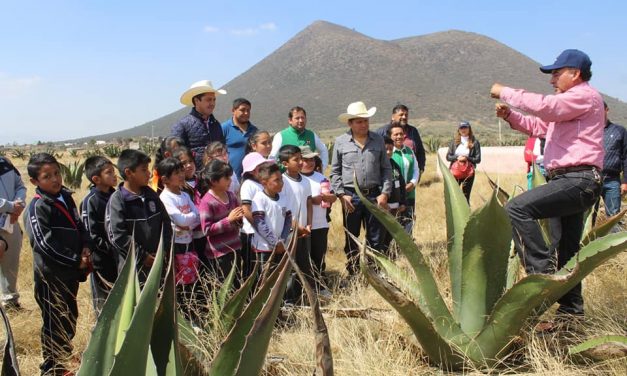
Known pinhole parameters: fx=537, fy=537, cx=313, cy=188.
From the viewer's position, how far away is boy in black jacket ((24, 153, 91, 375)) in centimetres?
305

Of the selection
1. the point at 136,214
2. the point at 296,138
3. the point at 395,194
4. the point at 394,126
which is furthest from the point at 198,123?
the point at 394,126

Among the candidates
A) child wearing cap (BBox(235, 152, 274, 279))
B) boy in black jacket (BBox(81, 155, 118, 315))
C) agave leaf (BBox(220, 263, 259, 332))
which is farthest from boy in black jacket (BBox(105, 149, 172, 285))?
agave leaf (BBox(220, 263, 259, 332))

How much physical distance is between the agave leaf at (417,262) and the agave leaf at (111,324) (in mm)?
1204

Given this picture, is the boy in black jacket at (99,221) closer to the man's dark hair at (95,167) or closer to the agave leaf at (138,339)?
the man's dark hair at (95,167)

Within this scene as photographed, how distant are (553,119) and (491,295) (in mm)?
1005

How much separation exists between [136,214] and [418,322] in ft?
6.09

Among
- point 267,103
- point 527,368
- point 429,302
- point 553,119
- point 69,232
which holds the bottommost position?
point 527,368

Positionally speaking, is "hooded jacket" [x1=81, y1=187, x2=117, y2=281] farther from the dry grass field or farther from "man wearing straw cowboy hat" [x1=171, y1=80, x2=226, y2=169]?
"man wearing straw cowboy hat" [x1=171, y1=80, x2=226, y2=169]

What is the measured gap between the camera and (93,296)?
3.50m

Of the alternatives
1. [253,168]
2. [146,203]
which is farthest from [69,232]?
[253,168]

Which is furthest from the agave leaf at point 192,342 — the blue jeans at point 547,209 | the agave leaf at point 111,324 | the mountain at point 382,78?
the mountain at point 382,78

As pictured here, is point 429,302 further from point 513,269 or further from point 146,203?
point 146,203

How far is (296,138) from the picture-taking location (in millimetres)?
5082

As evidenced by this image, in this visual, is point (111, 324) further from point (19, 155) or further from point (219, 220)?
point (19, 155)
